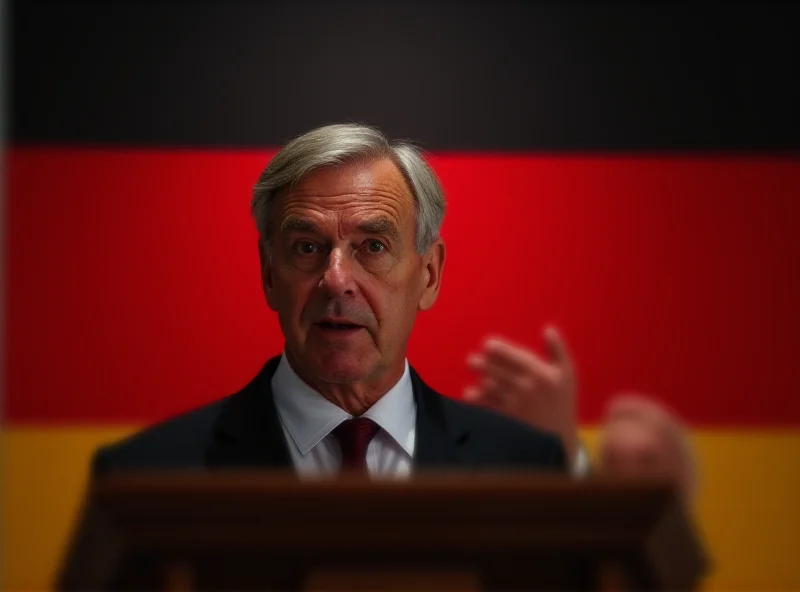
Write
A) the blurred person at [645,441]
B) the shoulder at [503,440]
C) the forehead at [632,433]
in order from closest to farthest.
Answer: the shoulder at [503,440] → the blurred person at [645,441] → the forehead at [632,433]

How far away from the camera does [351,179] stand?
6.34ft

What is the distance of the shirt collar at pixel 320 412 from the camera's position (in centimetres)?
188

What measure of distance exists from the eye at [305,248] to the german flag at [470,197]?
81 cm

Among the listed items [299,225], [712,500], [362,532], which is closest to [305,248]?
[299,225]

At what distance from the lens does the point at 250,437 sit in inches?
73.2

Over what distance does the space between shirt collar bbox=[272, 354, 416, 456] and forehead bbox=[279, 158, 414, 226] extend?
28 cm

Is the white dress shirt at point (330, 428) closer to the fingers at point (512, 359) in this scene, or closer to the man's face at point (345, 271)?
the man's face at point (345, 271)

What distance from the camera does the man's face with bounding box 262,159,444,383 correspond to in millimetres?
1879

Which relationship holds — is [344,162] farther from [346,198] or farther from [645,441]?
[645,441]

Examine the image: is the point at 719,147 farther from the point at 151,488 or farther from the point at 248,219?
the point at 151,488

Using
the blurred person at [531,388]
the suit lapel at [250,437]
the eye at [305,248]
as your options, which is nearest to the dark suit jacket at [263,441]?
the suit lapel at [250,437]

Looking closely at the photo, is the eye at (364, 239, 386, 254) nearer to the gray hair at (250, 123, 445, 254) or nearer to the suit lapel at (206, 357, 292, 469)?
the gray hair at (250, 123, 445, 254)

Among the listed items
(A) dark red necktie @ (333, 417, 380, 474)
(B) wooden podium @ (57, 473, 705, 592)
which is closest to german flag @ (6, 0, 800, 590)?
(A) dark red necktie @ (333, 417, 380, 474)

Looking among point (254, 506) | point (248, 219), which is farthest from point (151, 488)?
point (248, 219)
